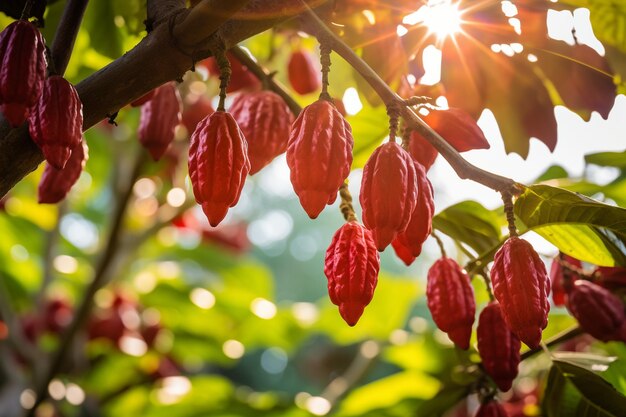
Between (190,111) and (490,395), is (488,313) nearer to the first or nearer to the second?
(490,395)

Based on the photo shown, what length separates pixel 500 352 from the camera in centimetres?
77

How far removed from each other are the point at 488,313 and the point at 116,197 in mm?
1742

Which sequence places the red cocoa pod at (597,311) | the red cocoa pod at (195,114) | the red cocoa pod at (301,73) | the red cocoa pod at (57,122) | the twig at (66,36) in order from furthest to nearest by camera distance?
the red cocoa pod at (195,114), the red cocoa pod at (301,73), the red cocoa pod at (597,311), the twig at (66,36), the red cocoa pod at (57,122)

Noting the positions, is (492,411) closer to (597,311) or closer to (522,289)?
(597,311)

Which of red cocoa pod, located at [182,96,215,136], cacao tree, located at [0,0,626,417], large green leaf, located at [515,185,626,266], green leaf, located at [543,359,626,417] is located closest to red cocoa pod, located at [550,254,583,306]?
cacao tree, located at [0,0,626,417]

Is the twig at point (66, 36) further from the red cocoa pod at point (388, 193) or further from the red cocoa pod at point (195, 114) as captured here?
the red cocoa pod at point (195, 114)

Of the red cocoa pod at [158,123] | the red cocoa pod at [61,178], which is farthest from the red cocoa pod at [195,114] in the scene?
the red cocoa pod at [61,178]

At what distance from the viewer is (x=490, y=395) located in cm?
92

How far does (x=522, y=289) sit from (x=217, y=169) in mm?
292

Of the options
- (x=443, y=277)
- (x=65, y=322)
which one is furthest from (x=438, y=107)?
(x=65, y=322)

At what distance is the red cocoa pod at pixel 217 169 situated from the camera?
0.64 metres

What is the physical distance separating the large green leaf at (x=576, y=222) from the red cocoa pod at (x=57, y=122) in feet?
1.33

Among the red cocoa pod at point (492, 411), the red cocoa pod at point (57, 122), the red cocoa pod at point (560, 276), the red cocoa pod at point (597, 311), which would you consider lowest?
the red cocoa pod at point (492, 411)

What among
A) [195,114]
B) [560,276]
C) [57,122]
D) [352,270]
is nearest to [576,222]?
[352,270]
